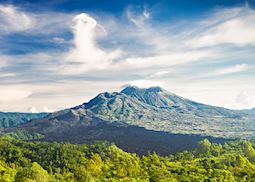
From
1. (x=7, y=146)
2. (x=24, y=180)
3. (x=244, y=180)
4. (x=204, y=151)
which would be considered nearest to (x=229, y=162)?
(x=244, y=180)

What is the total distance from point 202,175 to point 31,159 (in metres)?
86.4

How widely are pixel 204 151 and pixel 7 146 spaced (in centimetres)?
9504

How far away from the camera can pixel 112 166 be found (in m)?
120

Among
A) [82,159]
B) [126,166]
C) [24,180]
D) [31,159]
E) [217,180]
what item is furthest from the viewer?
[31,159]

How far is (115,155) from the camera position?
155875 mm

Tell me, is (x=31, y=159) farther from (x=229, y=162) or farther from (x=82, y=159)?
(x=229, y=162)

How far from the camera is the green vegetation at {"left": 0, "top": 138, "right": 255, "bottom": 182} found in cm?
9356

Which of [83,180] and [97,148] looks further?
[97,148]

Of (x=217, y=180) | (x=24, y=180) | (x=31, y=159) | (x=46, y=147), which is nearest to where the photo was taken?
(x=24, y=180)

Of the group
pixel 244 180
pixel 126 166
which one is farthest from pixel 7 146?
A: pixel 244 180

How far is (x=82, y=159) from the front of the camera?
140 m

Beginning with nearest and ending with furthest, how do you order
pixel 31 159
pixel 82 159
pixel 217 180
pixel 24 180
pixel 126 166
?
pixel 24 180, pixel 217 180, pixel 126 166, pixel 82 159, pixel 31 159

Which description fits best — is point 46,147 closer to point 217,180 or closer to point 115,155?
point 115,155

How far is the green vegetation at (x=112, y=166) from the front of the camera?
93562mm
